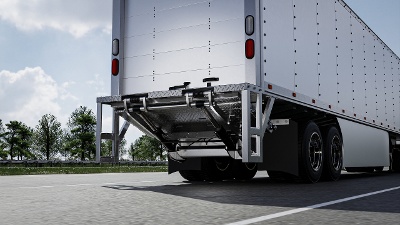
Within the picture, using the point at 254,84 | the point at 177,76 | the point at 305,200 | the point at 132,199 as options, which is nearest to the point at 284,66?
the point at 254,84

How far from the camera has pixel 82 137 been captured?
7456cm

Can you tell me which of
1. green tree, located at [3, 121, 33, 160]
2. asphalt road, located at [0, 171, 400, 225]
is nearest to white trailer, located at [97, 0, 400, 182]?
asphalt road, located at [0, 171, 400, 225]

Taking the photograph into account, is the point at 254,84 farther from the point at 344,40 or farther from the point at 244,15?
the point at 344,40

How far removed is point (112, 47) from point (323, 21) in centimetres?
444

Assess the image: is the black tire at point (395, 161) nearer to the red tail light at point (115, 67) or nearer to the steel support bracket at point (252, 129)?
the steel support bracket at point (252, 129)

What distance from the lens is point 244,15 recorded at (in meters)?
8.93

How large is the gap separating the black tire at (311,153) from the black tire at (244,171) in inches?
83.8

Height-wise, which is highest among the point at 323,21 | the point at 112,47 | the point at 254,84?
the point at 323,21

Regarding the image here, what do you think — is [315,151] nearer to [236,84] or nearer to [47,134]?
[236,84]

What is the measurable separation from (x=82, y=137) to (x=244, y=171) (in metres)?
64.1

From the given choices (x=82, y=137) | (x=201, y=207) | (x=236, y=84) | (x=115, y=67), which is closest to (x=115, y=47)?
(x=115, y=67)

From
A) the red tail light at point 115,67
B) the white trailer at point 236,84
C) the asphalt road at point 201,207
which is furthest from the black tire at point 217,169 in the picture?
the asphalt road at point 201,207

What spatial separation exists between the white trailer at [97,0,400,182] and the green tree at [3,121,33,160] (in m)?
77.3

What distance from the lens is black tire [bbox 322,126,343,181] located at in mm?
11516
